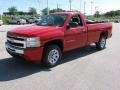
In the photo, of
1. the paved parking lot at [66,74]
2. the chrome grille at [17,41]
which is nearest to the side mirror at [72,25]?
the paved parking lot at [66,74]

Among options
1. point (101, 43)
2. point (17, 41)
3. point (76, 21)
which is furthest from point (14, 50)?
point (101, 43)

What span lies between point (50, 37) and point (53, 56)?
75 centimetres

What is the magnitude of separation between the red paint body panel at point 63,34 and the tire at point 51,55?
26 cm

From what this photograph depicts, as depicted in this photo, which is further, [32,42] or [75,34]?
[75,34]

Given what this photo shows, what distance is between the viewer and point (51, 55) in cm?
748

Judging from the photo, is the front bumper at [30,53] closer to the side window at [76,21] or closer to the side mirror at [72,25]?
the side mirror at [72,25]

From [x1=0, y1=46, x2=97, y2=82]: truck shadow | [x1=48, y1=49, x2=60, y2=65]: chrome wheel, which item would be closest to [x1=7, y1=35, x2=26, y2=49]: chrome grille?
[x1=0, y1=46, x2=97, y2=82]: truck shadow

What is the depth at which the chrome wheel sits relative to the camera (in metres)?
7.43

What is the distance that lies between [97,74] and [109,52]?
369cm

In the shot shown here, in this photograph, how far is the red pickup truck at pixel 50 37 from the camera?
22.3 ft

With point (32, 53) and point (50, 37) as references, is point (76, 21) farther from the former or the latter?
point (32, 53)

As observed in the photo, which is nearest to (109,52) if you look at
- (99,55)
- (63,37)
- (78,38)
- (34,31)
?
(99,55)

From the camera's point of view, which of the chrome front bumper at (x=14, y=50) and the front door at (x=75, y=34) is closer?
the chrome front bumper at (x=14, y=50)

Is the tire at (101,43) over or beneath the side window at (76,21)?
beneath
